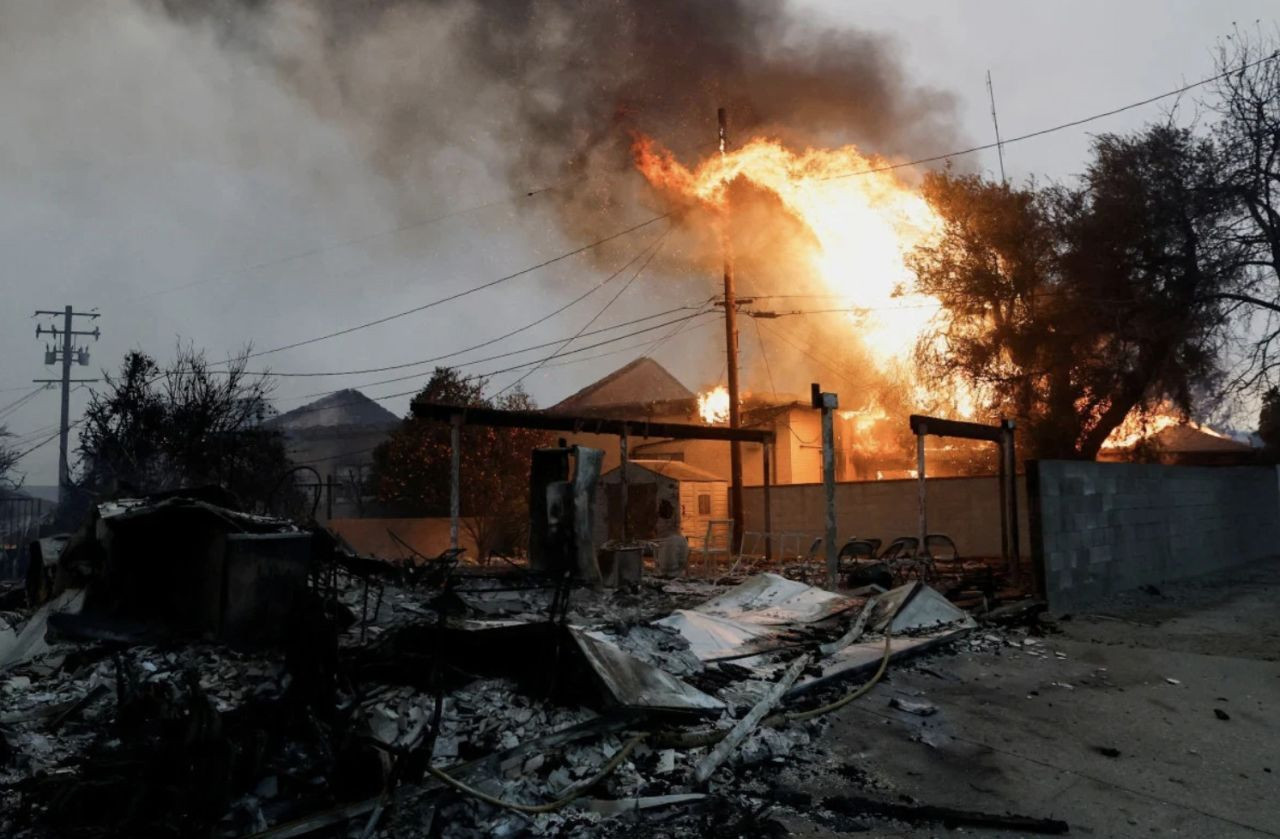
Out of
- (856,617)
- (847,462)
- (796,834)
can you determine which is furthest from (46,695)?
(847,462)

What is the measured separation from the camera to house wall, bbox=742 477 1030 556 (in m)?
19.0

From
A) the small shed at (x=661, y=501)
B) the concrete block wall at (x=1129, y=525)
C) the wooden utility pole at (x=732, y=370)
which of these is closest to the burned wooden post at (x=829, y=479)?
the concrete block wall at (x=1129, y=525)

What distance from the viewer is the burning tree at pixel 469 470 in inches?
1033

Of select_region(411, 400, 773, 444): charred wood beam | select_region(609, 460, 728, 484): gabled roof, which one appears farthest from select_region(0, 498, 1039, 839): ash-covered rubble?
select_region(609, 460, 728, 484): gabled roof

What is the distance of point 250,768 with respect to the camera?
165 inches

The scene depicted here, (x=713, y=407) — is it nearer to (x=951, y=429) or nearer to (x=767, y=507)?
(x=767, y=507)

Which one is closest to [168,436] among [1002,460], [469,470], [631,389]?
[469,470]

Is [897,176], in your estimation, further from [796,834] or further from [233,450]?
[796,834]

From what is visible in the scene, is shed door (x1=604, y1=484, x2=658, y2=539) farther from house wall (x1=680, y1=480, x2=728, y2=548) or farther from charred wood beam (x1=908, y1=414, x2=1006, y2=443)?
charred wood beam (x1=908, y1=414, x2=1006, y2=443)

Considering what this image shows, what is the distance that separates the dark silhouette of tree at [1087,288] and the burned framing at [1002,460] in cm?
834

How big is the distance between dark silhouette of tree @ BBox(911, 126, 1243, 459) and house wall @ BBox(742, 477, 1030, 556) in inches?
125

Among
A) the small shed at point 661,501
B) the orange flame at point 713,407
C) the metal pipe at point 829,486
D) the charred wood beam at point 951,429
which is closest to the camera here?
the metal pipe at point 829,486

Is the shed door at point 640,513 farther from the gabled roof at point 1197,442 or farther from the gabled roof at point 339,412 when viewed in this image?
the gabled roof at point 339,412

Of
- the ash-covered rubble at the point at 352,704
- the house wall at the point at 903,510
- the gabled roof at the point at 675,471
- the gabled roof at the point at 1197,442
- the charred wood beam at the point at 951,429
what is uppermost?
the gabled roof at the point at 1197,442
